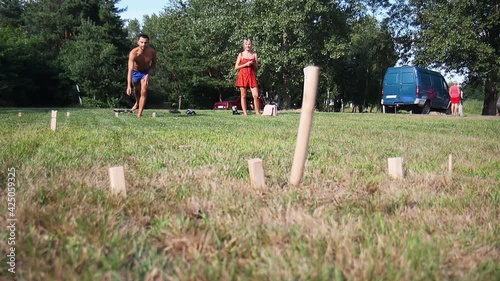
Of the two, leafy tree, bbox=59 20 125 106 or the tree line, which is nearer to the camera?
the tree line

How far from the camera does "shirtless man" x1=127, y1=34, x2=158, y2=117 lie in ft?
28.1

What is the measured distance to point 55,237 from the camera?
1352 millimetres

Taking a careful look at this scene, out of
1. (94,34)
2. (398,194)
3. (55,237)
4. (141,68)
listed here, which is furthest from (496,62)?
(94,34)

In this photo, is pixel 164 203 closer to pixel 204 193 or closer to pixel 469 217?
pixel 204 193

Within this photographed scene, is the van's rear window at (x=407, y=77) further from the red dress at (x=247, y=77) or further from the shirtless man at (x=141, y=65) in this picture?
the shirtless man at (x=141, y=65)

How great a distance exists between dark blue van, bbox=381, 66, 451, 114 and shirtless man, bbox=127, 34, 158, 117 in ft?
42.9

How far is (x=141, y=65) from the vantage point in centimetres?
898

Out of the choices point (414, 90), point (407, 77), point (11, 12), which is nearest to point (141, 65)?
point (414, 90)

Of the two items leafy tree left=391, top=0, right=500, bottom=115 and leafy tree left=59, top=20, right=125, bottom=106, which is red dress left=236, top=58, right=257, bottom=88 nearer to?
leafy tree left=391, top=0, right=500, bottom=115

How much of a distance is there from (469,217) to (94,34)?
118 ft

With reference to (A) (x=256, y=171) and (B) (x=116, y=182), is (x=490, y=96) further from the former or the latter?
(B) (x=116, y=182)

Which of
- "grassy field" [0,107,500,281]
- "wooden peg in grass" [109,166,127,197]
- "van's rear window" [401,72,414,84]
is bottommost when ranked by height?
"grassy field" [0,107,500,281]

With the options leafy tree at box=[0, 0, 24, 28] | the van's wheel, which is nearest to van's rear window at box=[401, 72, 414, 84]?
the van's wheel

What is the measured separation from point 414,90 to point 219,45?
63.0 feet
